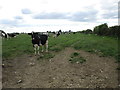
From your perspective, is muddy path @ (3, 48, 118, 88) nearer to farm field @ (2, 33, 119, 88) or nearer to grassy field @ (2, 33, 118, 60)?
farm field @ (2, 33, 119, 88)

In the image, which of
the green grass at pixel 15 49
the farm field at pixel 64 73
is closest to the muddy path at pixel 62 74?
the farm field at pixel 64 73

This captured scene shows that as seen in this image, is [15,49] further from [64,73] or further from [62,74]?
[62,74]

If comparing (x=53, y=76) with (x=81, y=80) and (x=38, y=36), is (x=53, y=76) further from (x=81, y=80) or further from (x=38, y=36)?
(x=38, y=36)

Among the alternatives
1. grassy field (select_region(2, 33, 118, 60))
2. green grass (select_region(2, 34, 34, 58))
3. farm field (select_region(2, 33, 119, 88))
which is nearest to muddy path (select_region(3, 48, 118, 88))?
farm field (select_region(2, 33, 119, 88))

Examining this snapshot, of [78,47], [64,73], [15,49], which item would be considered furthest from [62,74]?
[15,49]

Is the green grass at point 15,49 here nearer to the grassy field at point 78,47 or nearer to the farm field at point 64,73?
the grassy field at point 78,47

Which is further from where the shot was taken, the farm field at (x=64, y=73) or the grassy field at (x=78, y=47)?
the grassy field at (x=78, y=47)

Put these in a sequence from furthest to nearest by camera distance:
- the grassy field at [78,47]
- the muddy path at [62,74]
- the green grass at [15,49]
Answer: the green grass at [15,49]
the grassy field at [78,47]
the muddy path at [62,74]

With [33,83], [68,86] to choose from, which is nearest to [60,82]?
[68,86]
